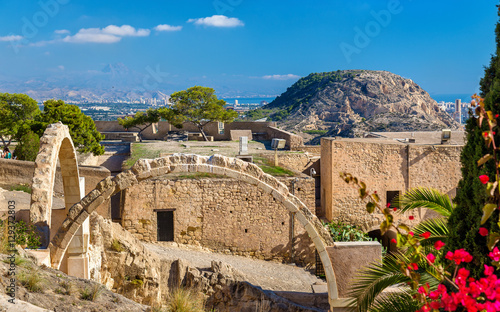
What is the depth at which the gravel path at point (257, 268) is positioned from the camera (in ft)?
42.0

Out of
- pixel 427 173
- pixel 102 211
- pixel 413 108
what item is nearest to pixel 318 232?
pixel 102 211

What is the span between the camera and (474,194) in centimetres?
539

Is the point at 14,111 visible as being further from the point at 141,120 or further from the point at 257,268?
the point at 257,268

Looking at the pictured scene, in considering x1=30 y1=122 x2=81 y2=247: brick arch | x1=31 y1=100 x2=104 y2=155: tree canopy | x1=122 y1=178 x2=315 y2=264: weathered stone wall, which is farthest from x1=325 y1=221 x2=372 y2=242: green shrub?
x1=31 y1=100 x2=104 y2=155: tree canopy

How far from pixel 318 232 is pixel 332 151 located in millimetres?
10403

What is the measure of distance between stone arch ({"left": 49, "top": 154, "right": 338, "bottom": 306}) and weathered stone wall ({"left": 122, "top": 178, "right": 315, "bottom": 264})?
6.44 m

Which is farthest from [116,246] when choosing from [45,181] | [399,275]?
[399,275]

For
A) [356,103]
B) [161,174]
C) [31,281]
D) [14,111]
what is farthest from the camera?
[356,103]

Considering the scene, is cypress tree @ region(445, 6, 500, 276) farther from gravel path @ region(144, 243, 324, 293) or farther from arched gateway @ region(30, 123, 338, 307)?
gravel path @ region(144, 243, 324, 293)

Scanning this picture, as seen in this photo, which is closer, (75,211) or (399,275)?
(399,275)

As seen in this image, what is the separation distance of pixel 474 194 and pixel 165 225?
447 inches

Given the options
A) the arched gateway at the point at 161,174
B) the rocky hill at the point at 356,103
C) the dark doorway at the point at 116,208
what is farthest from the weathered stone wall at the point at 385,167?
the rocky hill at the point at 356,103

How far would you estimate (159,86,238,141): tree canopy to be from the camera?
34.1 metres

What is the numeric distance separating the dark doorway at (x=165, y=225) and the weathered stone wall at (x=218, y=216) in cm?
16
